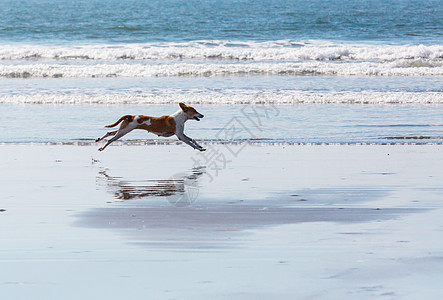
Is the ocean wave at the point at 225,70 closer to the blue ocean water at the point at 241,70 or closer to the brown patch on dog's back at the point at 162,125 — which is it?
the blue ocean water at the point at 241,70

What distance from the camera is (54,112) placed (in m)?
15.2

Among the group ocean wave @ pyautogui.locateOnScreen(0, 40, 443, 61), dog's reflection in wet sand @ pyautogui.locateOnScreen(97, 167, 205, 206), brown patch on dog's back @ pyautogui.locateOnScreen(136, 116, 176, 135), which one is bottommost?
ocean wave @ pyautogui.locateOnScreen(0, 40, 443, 61)

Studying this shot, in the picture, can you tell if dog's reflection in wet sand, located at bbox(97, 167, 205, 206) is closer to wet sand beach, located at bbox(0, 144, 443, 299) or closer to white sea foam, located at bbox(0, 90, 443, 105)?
wet sand beach, located at bbox(0, 144, 443, 299)

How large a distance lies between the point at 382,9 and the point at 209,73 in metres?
35.1

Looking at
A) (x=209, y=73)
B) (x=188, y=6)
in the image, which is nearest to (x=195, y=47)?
(x=209, y=73)

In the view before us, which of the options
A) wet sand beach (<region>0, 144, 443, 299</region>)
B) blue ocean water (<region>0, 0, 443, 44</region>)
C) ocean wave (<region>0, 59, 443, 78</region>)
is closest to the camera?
wet sand beach (<region>0, 144, 443, 299</region>)

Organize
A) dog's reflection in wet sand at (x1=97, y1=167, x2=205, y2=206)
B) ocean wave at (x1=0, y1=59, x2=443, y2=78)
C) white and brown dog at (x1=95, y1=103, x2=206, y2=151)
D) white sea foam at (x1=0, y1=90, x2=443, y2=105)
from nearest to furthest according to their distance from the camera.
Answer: dog's reflection in wet sand at (x1=97, y1=167, x2=205, y2=206) < white and brown dog at (x1=95, y1=103, x2=206, y2=151) < white sea foam at (x1=0, y1=90, x2=443, y2=105) < ocean wave at (x1=0, y1=59, x2=443, y2=78)

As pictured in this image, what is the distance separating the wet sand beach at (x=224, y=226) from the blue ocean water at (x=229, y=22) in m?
26.8

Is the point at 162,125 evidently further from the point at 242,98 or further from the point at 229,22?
the point at 229,22

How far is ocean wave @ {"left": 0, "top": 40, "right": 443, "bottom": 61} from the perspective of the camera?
2773cm

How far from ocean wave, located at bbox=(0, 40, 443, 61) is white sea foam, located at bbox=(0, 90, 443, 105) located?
1059 cm

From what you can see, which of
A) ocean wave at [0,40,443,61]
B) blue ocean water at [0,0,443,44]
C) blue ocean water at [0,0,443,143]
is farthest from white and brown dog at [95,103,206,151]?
blue ocean water at [0,0,443,44]

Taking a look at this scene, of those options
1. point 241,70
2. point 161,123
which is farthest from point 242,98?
point 241,70

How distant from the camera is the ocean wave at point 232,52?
2773 centimetres
